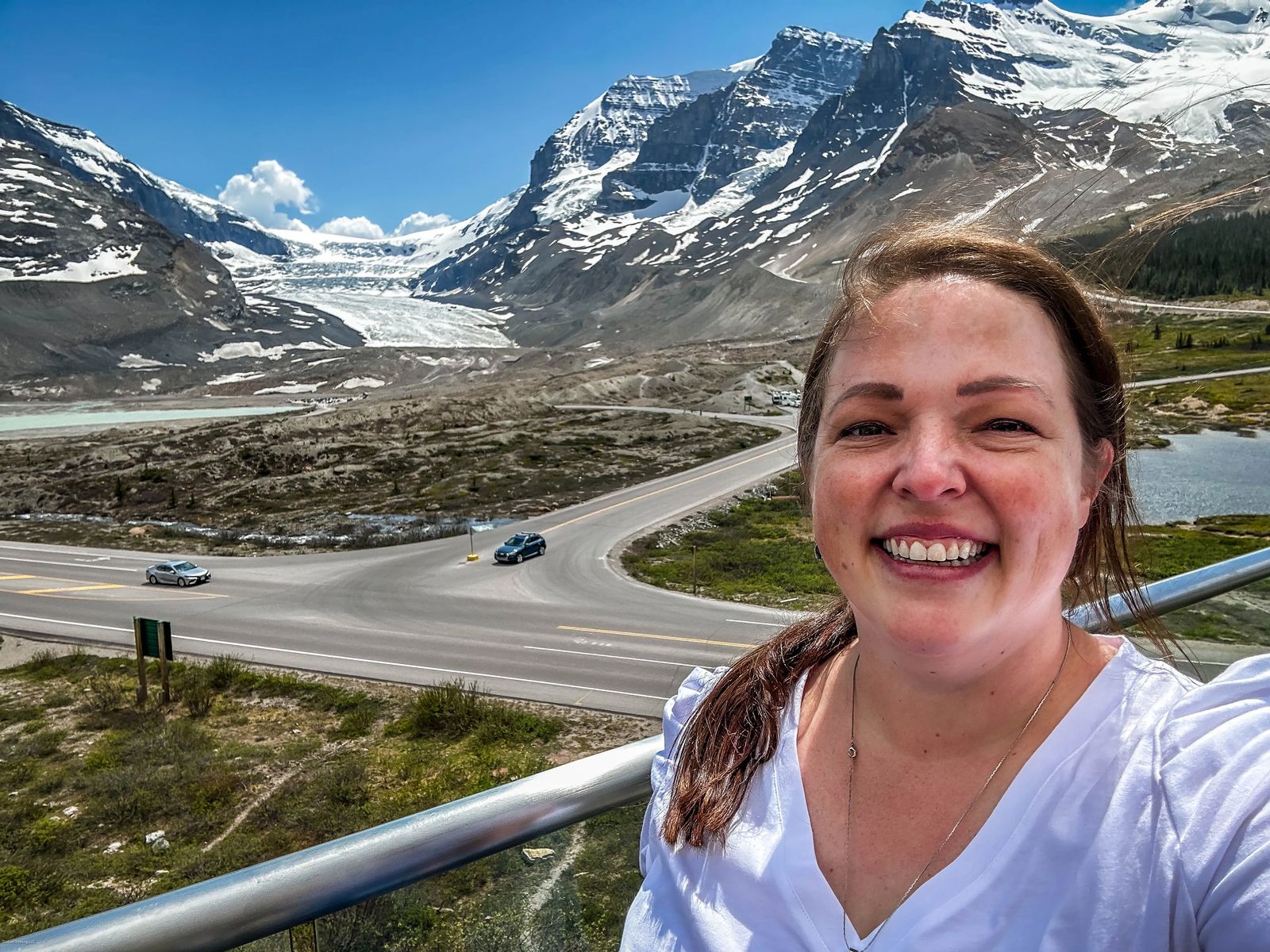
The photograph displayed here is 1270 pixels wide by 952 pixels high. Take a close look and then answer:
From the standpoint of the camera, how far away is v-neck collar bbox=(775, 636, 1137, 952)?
1.23 metres

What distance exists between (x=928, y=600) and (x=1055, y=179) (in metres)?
1.58

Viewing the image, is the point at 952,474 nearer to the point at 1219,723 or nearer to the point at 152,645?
the point at 1219,723

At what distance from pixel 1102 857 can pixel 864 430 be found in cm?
80

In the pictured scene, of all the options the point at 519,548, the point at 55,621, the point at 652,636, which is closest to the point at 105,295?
the point at 55,621

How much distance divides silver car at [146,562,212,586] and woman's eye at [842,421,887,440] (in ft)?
107

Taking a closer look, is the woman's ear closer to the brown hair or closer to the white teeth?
the brown hair

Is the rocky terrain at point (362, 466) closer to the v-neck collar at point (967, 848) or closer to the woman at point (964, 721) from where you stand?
the woman at point (964, 721)

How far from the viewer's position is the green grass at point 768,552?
2258 centimetres

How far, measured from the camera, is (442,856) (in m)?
1.59

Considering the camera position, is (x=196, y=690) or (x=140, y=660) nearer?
(x=140, y=660)

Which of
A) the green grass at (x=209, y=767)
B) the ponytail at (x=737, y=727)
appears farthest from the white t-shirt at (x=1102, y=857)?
the green grass at (x=209, y=767)

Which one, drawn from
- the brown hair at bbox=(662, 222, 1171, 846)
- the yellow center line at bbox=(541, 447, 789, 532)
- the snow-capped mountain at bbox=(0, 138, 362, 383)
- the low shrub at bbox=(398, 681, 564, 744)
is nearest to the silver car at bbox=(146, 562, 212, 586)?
the yellow center line at bbox=(541, 447, 789, 532)

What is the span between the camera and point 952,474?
1.44 metres

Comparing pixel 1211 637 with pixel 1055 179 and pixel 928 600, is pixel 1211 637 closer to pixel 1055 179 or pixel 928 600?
pixel 1055 179
